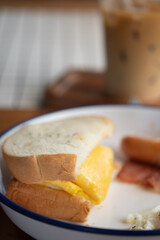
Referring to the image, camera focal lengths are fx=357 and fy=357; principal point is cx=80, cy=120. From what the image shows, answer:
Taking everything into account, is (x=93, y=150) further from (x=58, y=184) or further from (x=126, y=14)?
(x=126, y=14)

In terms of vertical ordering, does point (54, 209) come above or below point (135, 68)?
below

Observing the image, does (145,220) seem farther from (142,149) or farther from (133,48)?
(133,48)

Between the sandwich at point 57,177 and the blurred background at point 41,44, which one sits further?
the blurred background at point 41,44

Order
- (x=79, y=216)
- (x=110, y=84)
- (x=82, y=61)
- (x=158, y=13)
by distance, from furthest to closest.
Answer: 1. (x=82, y=61)
2. (x=110, y=84)
3. (x=158, y=13)
4. (x=79, y=216)

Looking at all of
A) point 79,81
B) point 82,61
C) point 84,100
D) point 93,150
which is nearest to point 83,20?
point 82,61

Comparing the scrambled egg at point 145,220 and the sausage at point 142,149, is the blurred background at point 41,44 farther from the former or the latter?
the scrambled egg at point 145,220

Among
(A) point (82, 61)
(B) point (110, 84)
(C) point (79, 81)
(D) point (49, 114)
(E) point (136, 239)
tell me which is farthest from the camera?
(A) point (82, 61)

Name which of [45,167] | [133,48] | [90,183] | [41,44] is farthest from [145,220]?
[41,44]

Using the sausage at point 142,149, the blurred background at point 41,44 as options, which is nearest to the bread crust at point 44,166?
the sausage at point 142,149
